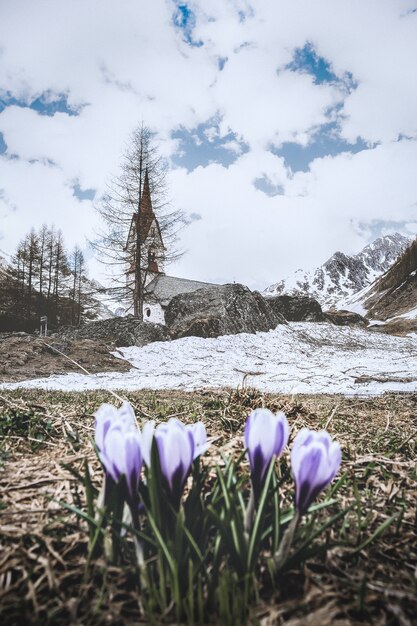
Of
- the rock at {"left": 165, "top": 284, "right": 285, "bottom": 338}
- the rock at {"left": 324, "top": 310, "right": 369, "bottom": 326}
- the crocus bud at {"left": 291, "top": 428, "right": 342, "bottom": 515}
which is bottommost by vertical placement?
the crocus bud at {"left": 291, "top": 428, "right": 342, "bottom": 515}

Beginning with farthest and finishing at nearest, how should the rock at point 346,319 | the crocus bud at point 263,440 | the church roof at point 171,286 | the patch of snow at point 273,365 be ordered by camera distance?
1. the church roof at point 171,286
2. the rock at point 346,319
3. the patch of snow at point 273,365
4. the crocus bud at point 263,440

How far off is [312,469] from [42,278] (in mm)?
42932

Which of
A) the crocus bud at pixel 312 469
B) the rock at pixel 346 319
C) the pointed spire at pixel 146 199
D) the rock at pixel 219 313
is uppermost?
the pointed spire at pixel 146 199

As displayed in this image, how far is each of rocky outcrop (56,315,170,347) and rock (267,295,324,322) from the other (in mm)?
18598

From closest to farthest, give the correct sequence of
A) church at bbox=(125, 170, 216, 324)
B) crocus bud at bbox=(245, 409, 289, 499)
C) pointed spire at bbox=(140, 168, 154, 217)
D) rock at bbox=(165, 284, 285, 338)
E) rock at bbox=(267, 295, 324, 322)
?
crocus bud at bbox=(245, 409, 289, 499), rock at bbox=(165, 284, 285, 338), pointed spire at bbox=(140, 168, 154, 217), church at bbox=(125, 170, 216, 324), rock at bbox=(267, 295, 324, 322)

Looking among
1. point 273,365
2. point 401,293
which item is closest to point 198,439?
point 273,365

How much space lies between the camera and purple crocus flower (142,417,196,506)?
727 millimetres

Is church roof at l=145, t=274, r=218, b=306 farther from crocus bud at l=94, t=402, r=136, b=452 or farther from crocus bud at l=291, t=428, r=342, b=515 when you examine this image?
crocus bud at l=291, t=428, r=342, b=515

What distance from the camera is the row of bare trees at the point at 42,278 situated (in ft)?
123

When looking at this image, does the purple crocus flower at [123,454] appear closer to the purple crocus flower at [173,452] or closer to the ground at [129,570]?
the purple crocus flower at [173,452]

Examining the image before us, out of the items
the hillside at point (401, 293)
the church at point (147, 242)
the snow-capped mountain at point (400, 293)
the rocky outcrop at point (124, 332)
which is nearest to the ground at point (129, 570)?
the rocky outcrop at point (124, 332)

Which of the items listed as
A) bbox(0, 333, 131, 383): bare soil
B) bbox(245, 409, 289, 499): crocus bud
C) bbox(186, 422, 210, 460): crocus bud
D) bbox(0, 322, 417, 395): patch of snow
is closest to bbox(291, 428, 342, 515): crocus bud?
bbox(245, 409, 289, 499): crocus bud

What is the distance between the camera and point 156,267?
23.8 metres

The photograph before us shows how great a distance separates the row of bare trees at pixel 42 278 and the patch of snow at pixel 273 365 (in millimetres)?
28946
